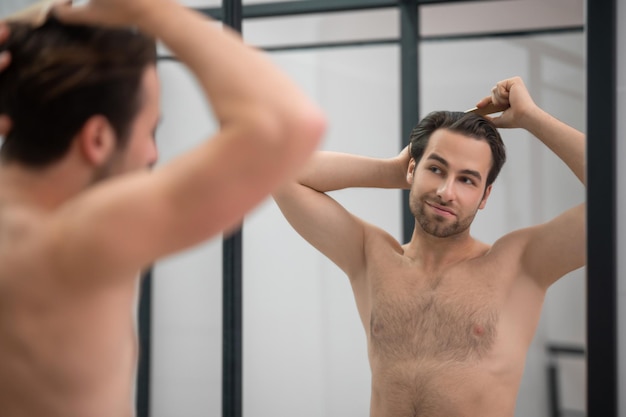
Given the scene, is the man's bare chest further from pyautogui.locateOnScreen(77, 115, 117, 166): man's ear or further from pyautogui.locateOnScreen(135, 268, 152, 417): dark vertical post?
pyautogui.locateOnScreen(77, 115, 117, 166): man's ear

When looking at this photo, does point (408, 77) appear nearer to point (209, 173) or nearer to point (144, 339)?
point (144, 339)

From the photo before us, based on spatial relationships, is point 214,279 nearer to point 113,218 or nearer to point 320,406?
point 320,406

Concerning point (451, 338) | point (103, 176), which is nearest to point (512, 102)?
point (451, 338)

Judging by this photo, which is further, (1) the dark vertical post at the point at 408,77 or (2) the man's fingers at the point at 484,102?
(1) the dark vertical post at the point at 408,77

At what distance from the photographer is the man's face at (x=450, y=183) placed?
3.82 feet

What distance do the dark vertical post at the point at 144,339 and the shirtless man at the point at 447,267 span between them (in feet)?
1.46

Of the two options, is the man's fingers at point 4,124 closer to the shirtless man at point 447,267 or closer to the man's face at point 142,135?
the man's face at point 142,135

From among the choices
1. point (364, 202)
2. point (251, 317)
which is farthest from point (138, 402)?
point (364, 202)

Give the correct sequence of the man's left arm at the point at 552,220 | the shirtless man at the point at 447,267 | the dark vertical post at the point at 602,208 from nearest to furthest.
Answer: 1. the dark vertical post at the point at 602,208
2. the man's left arm at the point at 552,220
3. the shirtless man at the point at 447,267

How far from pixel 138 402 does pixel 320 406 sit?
41cm

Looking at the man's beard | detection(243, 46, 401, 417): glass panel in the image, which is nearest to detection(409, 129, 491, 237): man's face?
the man's beard

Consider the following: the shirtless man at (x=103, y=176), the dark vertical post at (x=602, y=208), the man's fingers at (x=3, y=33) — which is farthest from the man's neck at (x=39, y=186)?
the dark vertical post at (x=602, y=208)

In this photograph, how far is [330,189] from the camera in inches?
50.9

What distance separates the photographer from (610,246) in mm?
878
